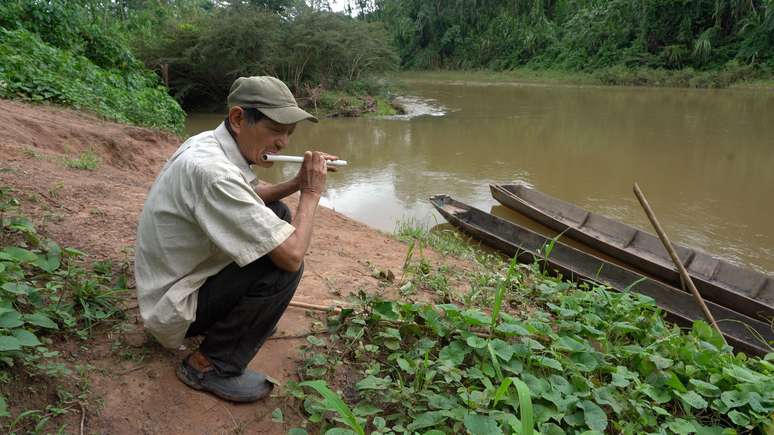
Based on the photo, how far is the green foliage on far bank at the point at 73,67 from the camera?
6500mm

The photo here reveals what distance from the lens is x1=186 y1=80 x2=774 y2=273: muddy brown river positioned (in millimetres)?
6895

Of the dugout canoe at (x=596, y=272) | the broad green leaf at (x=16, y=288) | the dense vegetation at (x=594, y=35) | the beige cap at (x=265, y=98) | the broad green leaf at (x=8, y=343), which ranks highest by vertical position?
the dense vegetation at (x=594, y=35)

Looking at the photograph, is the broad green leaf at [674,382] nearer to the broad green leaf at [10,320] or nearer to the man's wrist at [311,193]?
A: the man's wrist at [311,193]

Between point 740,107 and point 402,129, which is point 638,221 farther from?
point 740,107

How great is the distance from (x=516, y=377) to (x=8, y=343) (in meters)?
1.64

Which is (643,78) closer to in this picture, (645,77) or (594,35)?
(645,77)

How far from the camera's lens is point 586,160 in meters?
9.76

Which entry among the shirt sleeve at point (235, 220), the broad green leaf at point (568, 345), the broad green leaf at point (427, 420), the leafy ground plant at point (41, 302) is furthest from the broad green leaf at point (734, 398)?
the leafy ground plant at point (41, 302)

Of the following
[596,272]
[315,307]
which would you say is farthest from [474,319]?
[596,272]

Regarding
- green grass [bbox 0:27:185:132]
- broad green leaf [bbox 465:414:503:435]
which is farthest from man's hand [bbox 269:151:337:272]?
green grass [bbox 0:27:185:132]

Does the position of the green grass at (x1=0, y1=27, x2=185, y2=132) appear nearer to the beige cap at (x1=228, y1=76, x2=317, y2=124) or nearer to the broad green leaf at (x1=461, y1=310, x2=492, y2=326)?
the beige cap at (x1=228, y1=76, x2=317, y2=124)

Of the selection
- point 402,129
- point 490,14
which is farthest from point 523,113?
point 490,14

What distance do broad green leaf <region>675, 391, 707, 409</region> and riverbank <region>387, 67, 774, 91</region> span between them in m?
19.2

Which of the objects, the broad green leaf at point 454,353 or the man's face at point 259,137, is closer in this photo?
the man's face at point 259,137
